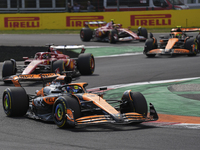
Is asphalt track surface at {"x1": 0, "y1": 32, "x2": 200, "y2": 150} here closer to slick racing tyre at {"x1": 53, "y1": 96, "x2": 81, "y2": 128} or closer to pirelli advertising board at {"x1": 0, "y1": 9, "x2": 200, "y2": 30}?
slick racing tyre at {"x1": 53, "y1": 96, "x2": 81, "y2": 128}

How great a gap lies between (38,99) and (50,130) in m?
1.33

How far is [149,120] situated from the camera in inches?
333

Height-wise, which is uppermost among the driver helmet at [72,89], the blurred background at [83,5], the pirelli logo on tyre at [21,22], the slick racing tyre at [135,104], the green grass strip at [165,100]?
the blurred background at [83,5]

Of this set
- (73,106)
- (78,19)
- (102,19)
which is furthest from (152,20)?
(73,106)

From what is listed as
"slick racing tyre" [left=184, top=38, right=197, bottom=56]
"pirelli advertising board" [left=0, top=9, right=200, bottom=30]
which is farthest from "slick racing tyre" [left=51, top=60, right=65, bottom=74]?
"pirelli advertising board" [left=0, top=9, right=200, bottom=30]

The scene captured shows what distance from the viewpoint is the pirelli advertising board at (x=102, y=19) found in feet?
108

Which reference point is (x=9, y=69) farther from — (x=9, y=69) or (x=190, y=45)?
(x=190, y=45)

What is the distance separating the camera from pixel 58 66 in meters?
15.4

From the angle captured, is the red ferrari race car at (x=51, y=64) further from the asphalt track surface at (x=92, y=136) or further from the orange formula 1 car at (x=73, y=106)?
the orange formula 1 car at (x=73, y=106)

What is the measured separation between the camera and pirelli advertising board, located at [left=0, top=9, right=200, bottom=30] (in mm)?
32812

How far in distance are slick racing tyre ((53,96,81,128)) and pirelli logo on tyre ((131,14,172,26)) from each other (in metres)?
25.4

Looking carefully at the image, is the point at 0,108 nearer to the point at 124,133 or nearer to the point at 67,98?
the point at 67,98

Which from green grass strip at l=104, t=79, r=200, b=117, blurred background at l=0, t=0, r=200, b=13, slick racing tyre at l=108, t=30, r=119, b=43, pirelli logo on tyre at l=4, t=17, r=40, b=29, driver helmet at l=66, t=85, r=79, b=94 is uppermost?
blurred background at l=0, t=0, r=200, b=13

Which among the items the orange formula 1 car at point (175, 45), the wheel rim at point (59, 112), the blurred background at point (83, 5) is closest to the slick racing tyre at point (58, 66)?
the orange formula 1 car at point (175, 45)
